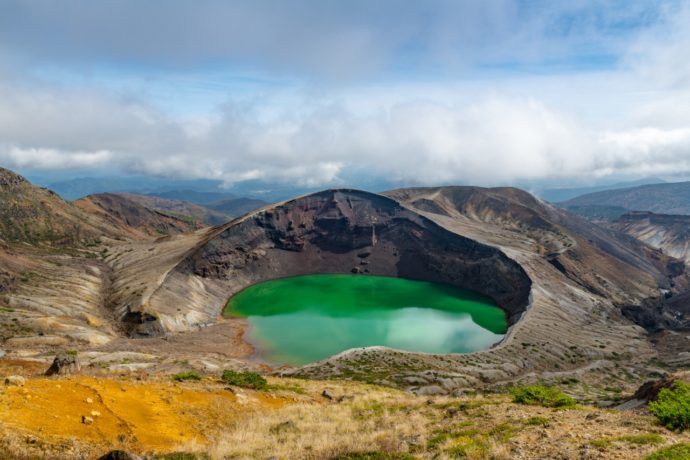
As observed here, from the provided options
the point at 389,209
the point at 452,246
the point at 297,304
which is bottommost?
the point at 297,304

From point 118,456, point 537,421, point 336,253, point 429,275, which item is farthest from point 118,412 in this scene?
point 336,253

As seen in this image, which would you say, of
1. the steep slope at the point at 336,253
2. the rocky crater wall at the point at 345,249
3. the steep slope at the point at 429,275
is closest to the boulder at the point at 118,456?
the steep slope at the point at 429,275

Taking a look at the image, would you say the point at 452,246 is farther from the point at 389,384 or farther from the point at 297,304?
the point at 389,384

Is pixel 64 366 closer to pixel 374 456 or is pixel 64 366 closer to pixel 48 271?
pixel 374 456

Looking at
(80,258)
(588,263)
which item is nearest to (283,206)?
(80,258)

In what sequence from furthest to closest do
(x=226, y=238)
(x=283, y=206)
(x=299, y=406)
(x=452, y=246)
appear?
(x=283, y=206), (x=452, y=246), (x=226, y=238), (x=299, y=406)

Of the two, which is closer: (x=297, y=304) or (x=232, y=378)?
(x=232, y=378)

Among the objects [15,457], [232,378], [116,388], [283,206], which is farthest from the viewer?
[283,206]

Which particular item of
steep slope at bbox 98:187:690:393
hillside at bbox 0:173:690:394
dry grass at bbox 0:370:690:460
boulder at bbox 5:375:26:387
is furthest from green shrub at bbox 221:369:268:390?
steep slope at bbox 98:187:690:393
